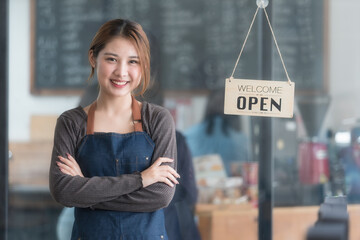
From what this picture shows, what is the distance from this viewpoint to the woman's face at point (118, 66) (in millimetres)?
1373

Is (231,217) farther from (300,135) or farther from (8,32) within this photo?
(8,32)

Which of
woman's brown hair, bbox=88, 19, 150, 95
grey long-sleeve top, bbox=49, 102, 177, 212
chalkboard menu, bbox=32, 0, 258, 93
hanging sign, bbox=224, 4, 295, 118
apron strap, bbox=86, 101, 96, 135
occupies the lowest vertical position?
grey long-sleeve top, bbox=49, 102, 177, 212

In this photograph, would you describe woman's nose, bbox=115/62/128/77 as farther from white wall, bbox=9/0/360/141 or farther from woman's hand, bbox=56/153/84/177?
white wall, bbox=9/0/360/141

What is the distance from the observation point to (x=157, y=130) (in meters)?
1.41

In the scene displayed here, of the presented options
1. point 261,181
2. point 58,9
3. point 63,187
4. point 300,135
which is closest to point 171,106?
point 261,181

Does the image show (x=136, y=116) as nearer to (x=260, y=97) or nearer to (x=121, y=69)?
(x=121, y=69)

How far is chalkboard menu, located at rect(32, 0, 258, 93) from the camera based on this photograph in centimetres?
264

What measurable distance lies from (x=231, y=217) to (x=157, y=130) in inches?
44.8

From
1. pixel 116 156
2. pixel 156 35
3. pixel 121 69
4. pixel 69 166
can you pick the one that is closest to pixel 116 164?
pixel 116 156

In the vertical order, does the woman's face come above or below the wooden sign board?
above

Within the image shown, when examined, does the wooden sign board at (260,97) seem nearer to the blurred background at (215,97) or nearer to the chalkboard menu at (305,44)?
the blurred background at (215,97)

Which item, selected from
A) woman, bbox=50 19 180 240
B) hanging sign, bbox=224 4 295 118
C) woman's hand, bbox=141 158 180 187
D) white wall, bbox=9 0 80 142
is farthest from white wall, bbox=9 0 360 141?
woman's hand, bbox=141 158 180 187

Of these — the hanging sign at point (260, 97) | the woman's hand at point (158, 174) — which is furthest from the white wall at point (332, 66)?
the woman's hand at point (158, 174)

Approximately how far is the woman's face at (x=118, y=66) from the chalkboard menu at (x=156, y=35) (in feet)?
4.03
